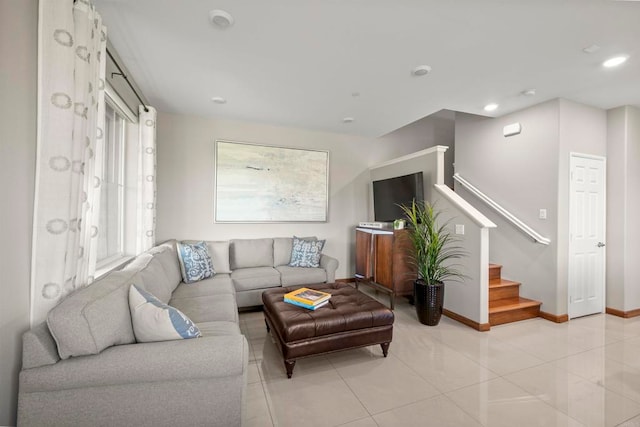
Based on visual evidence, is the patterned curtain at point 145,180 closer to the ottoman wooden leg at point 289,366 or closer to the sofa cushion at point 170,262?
the sofa cushion at point 170,262

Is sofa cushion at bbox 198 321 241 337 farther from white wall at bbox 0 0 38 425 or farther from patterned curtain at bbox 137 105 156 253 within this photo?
patterned curtain at bbox 137 105 156 253

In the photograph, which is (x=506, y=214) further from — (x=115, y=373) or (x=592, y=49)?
(x=115, y=373)

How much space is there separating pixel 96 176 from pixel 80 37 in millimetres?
797

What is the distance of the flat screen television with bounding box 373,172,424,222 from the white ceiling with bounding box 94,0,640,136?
0.97 meters

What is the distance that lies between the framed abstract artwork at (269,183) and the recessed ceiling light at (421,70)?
230 centimetres

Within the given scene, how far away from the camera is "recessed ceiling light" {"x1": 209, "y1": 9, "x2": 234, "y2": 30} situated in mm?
1881

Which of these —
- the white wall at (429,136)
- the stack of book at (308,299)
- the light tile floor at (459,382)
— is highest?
the white wall at (429,136)

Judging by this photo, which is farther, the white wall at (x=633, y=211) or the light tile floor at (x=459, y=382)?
the white wall at (x=633, y=211)

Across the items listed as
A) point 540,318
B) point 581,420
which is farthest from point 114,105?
point 540,318

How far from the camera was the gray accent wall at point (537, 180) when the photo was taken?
327cm

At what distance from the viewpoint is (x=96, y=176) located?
5.91 ft

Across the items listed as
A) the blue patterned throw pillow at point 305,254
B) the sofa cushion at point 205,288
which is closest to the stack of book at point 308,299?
the sofa cushion at point 205,288

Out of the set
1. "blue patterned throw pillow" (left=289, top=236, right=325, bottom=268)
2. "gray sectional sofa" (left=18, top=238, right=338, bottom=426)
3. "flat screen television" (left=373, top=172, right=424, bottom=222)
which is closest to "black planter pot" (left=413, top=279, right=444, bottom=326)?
"flat screen television" (left=373, top=172, right=424, bottom=222)

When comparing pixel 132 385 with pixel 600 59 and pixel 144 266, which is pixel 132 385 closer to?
pixel 144 266
